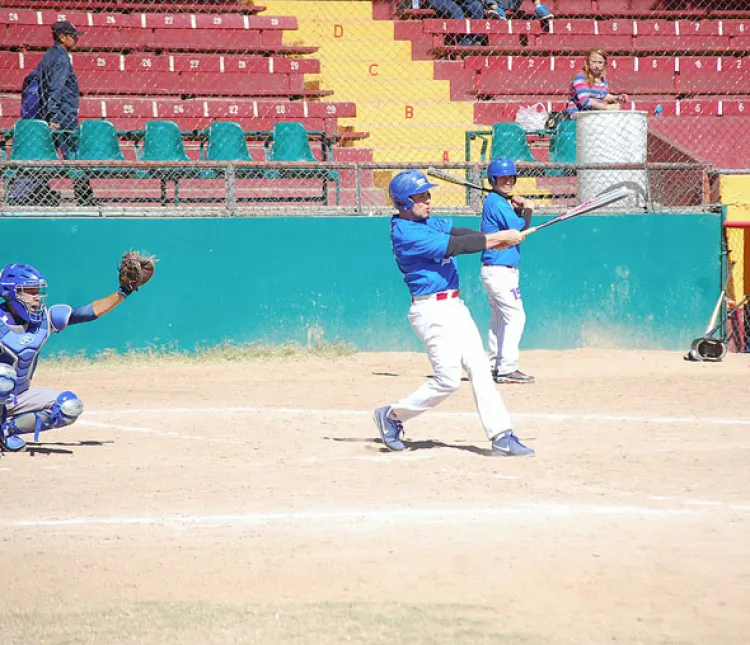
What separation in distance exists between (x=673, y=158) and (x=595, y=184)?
1.46 metres

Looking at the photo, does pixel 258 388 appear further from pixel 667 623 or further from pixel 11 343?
pixel 667 623

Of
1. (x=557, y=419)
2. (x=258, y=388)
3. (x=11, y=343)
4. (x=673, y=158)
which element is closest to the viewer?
(x=11, y=343)

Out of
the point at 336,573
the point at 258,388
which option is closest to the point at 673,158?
the point at 258,388

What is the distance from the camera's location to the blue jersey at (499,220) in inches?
421

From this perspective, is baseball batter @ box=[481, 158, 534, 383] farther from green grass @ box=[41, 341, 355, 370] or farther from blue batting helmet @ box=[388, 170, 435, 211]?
blue batting helmet @ box=[388, 170, 435, 211]

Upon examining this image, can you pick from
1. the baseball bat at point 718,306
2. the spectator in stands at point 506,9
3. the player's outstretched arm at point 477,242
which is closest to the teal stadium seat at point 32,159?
the player's outstretched arm at point 477,242

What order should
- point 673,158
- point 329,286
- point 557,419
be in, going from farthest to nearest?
point 673,158
point 329,286
point 557,419

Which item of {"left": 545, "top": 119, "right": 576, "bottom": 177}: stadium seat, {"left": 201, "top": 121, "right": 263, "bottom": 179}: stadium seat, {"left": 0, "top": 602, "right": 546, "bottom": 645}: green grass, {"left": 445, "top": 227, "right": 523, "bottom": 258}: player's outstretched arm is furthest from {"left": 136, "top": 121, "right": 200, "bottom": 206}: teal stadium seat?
{"left": 0, "top": 602, "right": 546, "bottom": 645}: green grass

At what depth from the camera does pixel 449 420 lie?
363 inches

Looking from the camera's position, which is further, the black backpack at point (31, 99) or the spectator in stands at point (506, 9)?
the spectator in stands at point (506, 9)

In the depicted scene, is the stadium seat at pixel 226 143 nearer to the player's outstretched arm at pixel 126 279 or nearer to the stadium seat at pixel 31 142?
the stadium seat at pixel 31 142

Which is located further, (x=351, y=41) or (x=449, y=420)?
(x=351, y=41)

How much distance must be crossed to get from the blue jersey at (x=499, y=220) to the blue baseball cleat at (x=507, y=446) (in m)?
3.46

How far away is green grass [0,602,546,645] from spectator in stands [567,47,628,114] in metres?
11.0
